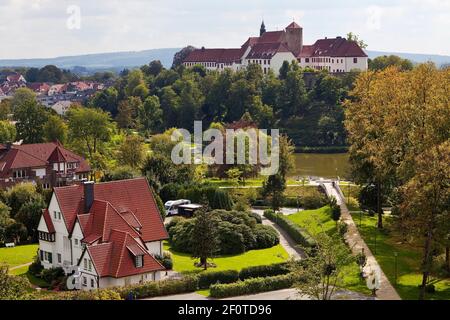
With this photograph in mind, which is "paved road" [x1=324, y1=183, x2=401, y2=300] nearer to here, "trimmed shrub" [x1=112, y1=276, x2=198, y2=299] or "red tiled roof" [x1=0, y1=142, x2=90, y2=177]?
"trimmed shrub" [x1=112, y1=276, x2=198, y2=299]

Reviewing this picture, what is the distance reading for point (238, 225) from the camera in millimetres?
37344

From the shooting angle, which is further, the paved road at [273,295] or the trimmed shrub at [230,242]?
the trimmed shrub at [230,242]

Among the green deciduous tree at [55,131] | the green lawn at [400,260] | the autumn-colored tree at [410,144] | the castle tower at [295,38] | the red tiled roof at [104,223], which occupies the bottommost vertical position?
the green lawn at [400,260]

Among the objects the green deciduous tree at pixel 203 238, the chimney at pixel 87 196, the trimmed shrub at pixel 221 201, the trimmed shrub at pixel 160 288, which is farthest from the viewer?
the trimmed shrub at pixel 221 201

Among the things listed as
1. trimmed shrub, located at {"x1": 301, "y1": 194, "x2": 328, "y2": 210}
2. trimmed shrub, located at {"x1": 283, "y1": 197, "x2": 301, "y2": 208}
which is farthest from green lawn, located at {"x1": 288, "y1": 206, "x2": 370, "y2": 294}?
trimmed shrub, located at {"x1": 283, "y1": 197, "x2": 301, "y2": 208}

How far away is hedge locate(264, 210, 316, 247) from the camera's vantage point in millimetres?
34856

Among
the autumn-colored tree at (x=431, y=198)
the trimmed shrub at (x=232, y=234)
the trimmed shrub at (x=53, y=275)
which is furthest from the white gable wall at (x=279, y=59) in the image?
the autumn-colored tree at (x=431, y=198)

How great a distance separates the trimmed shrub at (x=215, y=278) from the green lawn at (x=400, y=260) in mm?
6692

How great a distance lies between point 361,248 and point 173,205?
1588 centimetres

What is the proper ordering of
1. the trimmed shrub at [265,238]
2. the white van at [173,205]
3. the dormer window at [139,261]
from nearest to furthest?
the dormer window at [139,261], the trimmed shrub at [265,238], the white van at [173,205]

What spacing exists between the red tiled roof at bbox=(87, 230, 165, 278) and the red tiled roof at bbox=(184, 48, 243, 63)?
9577 centimetres

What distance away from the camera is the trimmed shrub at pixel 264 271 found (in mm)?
29609

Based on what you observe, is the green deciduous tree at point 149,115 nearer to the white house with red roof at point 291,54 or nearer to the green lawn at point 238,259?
the white house with red roof at point 291,54
